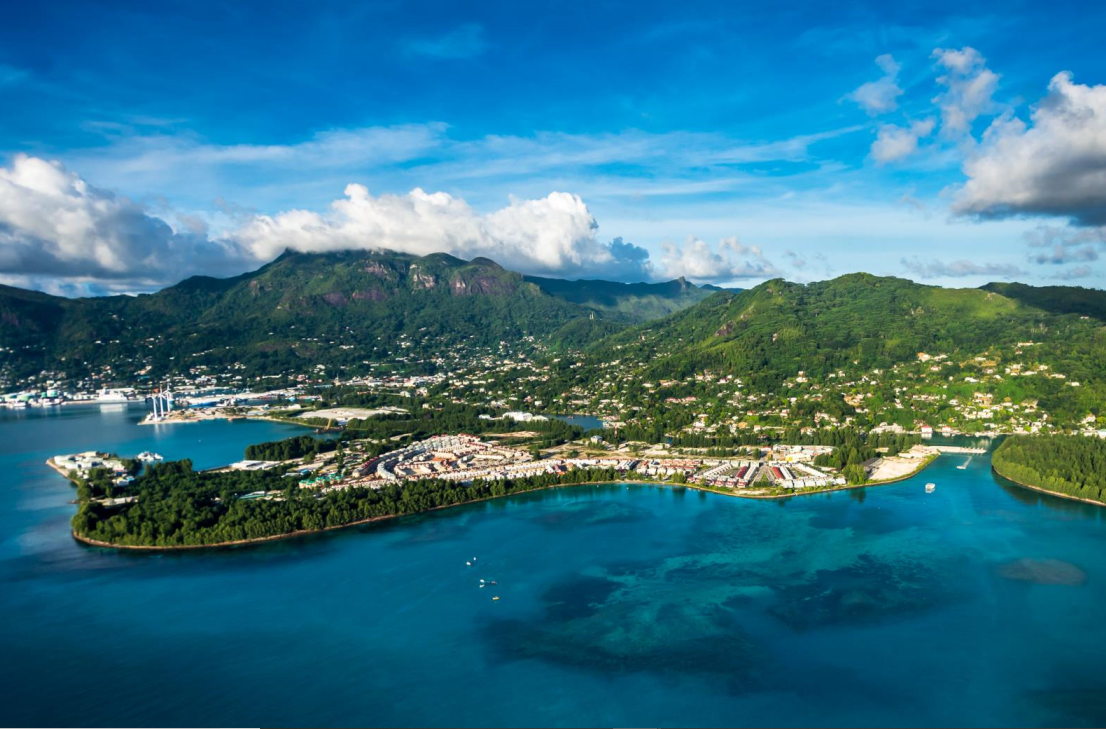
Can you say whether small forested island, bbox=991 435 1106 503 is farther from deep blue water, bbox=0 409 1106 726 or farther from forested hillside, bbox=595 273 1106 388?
forested hillside, bbox=595 273 1106 388

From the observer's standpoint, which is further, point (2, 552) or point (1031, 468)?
point (1031, 468)

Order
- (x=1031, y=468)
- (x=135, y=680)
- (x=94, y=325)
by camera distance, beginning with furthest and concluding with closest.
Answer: (x=94, y=325) < (x=1031, y=468) < (x=135, y=680)

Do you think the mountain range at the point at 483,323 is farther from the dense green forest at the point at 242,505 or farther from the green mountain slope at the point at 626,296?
the dense green forest at the point at 242,505

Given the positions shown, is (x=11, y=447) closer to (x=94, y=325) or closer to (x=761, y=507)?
(x=761, y=507)

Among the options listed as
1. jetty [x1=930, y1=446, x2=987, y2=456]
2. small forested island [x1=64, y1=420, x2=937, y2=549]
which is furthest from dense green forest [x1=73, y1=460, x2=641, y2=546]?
jetty [x1=930, y1=446, x2=987, y2=456]

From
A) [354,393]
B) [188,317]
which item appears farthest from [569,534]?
[188,317]

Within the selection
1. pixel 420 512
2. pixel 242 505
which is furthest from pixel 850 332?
pixel 242 505
